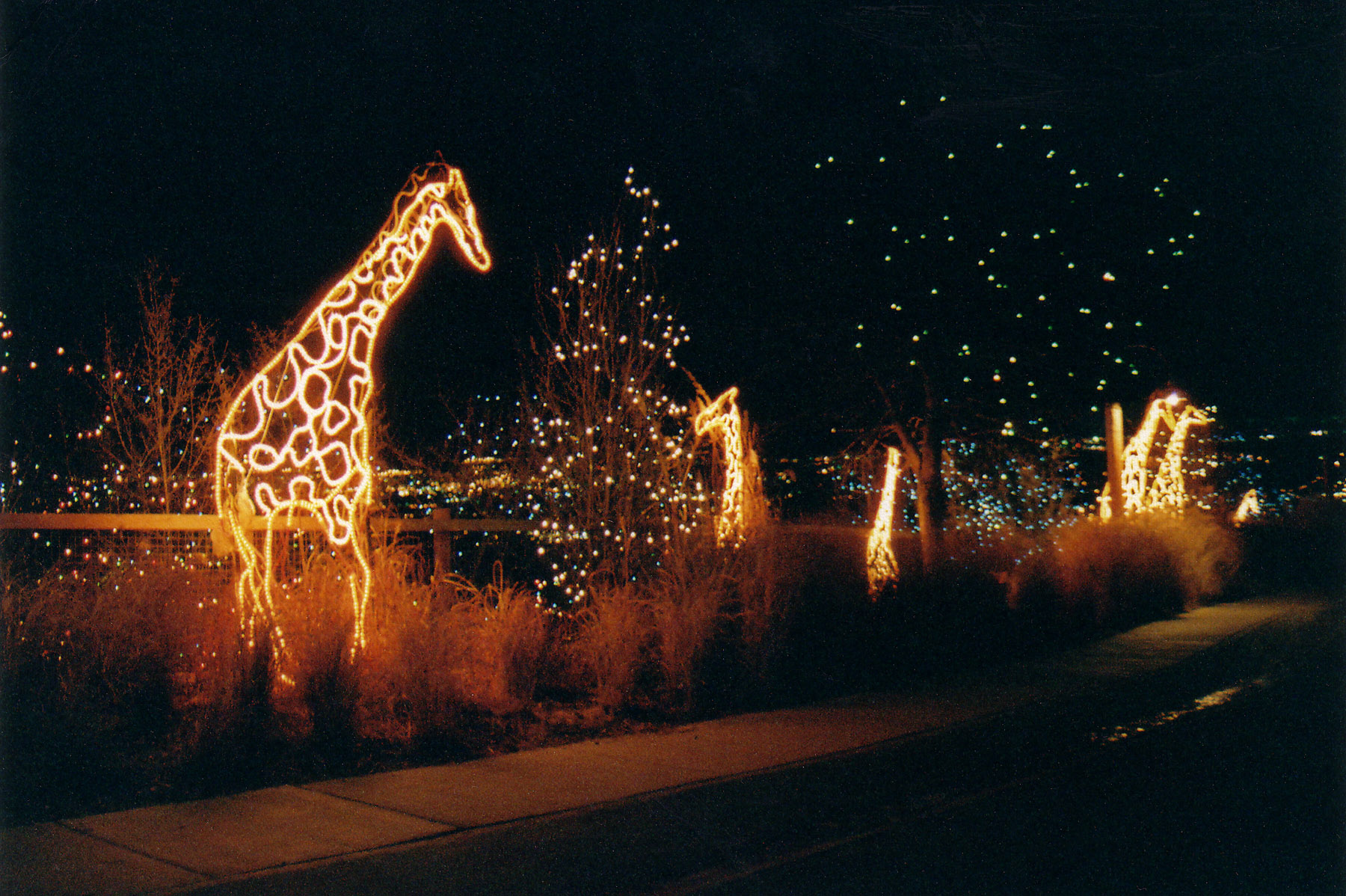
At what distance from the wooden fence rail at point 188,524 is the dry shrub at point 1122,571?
6894mm

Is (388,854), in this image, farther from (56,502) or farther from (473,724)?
(56,502)

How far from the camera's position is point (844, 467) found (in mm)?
17219

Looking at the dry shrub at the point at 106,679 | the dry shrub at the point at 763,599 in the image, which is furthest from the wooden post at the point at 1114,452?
the dry shrub at the point at 106,679

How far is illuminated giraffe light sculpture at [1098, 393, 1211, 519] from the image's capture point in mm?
19516

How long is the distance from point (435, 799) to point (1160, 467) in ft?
65.2

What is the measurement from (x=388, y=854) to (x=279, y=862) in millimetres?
494

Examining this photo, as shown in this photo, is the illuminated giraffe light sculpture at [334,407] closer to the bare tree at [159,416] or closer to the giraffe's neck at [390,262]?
the giraffe's neck at [390,262]

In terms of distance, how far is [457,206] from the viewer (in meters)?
7.95

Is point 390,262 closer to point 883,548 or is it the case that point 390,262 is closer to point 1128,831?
point 1128,831

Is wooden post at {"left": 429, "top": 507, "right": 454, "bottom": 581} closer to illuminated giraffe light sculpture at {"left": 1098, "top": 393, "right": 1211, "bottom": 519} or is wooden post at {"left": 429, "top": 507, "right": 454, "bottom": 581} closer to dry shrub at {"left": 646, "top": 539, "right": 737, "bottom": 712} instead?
dry shrub at {"left": 646, "top": 539, "right": 737, "bottom": 712}

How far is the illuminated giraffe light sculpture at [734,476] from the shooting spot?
32.4 feet

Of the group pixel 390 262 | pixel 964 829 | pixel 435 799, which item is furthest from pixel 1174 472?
pixel 435 799

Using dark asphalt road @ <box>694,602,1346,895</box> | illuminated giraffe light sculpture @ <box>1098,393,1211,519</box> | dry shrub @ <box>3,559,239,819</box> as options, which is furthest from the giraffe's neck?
illuminated giraffe light sculpture @ <box>1098,393,1211,519</box>

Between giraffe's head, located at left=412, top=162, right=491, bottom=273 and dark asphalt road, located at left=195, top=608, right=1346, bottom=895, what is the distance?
417cm
